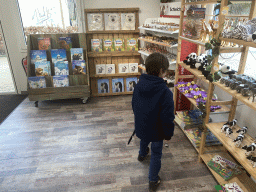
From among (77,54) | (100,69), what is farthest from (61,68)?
(100,69)

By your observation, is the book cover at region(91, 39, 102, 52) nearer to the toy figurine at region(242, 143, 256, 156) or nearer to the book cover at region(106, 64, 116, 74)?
the book cover at region(106, 64, 116, 74)

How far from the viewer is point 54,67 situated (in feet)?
12.7

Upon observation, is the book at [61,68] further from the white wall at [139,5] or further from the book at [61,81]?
the white wall at [139,5]

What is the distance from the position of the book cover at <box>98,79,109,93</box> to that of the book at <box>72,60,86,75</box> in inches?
20.7

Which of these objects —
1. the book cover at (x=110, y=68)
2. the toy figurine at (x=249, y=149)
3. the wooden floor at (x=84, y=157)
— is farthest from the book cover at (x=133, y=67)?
the toy figurine at (x=249, y=149)

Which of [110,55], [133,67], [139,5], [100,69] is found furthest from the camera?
[133,67]

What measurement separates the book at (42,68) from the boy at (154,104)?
268 centimetres

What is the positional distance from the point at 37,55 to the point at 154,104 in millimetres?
3079

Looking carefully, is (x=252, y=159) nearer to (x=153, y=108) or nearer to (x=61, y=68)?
(x=153, y=108)

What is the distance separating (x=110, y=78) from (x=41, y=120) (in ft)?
5.59

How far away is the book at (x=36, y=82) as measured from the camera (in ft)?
12.1

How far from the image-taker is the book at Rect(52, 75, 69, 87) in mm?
3791

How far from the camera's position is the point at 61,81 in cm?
382

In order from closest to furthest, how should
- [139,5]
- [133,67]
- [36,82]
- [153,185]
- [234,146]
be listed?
[234,146] → [153,185] → [36,82] → [139,5] → [133,67]
